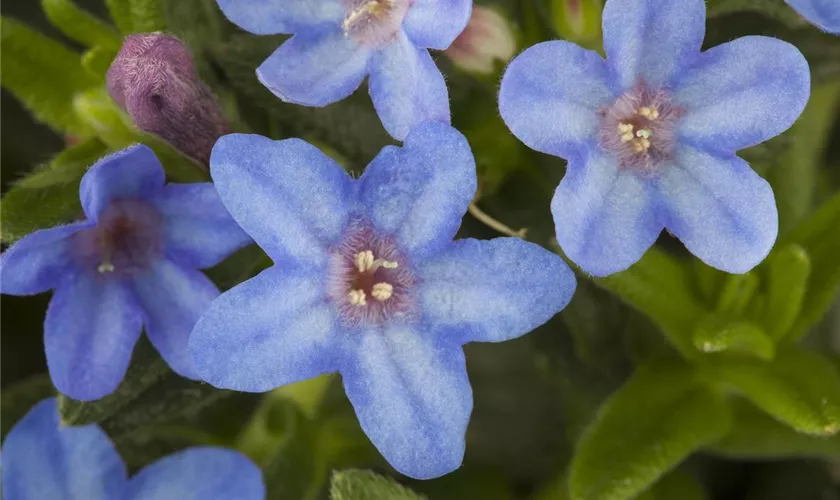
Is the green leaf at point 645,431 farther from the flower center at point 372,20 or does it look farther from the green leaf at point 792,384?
the flower center at point 372,20

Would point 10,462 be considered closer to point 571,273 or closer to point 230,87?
point 230,87

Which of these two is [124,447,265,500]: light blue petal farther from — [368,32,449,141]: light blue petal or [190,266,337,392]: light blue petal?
[368,32,449,141]: light blue petal

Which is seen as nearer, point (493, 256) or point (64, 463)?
point (493, 256)


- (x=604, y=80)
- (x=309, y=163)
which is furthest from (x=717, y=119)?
(x=309, y=163)

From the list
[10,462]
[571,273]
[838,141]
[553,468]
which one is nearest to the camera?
[571,273]

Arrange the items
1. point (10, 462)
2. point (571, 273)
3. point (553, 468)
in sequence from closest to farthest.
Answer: point (571, 273) < point (10, 462) < point (553, 468)

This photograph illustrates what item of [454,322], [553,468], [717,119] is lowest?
[553,468]

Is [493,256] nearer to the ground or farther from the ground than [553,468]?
farther from the ground
